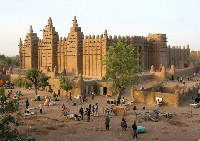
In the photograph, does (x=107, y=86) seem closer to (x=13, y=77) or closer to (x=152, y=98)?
(x=152, y=98)

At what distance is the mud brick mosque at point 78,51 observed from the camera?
4406cm

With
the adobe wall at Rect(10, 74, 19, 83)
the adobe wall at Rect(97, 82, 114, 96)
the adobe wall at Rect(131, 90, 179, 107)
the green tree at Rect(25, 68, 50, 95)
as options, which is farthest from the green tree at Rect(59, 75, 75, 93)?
the adobe wall at Rect(10, 74, 19, 83)

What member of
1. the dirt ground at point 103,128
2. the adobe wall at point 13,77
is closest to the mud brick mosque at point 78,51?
the adobe wall at point 13,77

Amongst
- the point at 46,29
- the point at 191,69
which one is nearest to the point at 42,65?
the point at 46,29

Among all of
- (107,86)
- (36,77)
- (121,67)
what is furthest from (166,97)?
(36,77)

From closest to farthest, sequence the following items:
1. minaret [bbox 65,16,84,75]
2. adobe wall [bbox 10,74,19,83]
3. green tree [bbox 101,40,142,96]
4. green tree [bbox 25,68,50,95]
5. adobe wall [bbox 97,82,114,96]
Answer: green tree [bbox 101,40,142,96]
green tree [bbox 25,68,50,95]
adobe wall [bbox 97,82,114,96]
adobe wall [bbox 10,74,19,83]
minaret [bbox 65,16,84,75]

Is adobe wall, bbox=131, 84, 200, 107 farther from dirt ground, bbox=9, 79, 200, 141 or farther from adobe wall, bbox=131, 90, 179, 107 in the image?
dirt ground, bbox=9, 79, 200, 141

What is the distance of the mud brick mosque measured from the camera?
44.1m

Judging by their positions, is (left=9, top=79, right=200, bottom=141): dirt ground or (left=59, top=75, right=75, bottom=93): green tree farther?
(left=59, top=75, right=75, bottom=93): green tree

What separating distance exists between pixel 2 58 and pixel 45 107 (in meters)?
66.9

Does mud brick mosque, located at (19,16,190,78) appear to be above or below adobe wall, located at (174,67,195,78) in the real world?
above

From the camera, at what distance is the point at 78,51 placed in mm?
46844

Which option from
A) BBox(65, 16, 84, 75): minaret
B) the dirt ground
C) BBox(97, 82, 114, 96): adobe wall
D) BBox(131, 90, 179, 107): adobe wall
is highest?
BBox(65, 16, 84, 75): minaret

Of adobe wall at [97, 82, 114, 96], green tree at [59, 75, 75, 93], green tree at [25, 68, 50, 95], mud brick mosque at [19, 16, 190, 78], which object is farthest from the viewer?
mud brick mosque at [19, 16, 190, 78]
